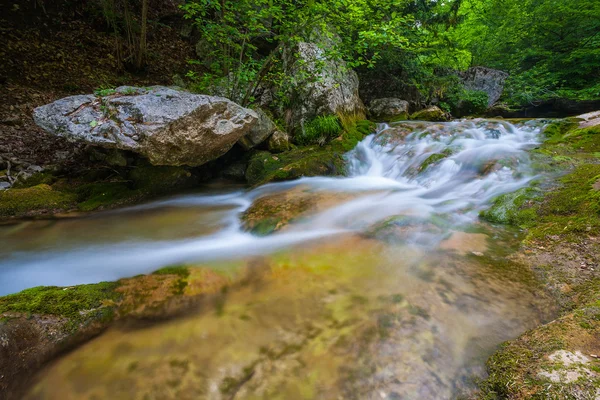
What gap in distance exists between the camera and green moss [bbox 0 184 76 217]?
4461 millimetres

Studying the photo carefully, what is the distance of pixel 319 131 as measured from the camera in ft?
23.4

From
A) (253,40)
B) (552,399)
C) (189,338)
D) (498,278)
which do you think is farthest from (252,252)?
(253,40)

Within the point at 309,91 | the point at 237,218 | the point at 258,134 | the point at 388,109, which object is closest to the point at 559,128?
the point at 388,109

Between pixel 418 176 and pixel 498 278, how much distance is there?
3.88 meters

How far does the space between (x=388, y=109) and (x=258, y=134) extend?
588cm

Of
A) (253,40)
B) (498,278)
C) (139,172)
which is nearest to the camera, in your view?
(498,278)

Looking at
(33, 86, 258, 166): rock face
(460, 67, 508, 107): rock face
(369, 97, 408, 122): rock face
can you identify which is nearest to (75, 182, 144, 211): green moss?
(33, 86, 258, 166): rock face

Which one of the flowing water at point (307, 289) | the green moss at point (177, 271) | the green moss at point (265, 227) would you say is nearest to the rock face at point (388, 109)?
the flowing water at point (307, 289)

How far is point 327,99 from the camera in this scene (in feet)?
24.0

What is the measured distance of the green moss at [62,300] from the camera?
1902mm

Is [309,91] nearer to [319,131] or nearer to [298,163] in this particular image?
[319,131]

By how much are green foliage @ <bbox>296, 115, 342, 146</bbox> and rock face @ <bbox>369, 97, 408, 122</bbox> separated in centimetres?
366

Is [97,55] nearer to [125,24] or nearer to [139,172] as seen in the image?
[125,24]

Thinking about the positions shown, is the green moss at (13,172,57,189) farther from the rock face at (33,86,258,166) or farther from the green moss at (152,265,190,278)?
the green moss at (152,265,190,278)
